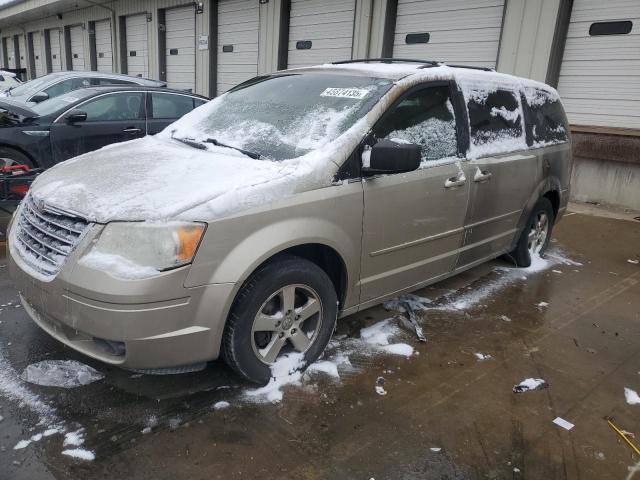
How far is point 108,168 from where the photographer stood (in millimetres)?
2871

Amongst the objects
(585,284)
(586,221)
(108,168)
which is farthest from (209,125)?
(586,221)

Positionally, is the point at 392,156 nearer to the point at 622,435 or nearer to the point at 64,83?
the point at 622,435

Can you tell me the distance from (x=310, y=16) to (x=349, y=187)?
36.0ft

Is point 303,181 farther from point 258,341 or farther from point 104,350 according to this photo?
point 104,350

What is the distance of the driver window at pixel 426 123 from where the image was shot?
10.5 ft

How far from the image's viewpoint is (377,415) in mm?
2678

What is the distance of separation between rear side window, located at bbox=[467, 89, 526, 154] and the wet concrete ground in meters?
1.40

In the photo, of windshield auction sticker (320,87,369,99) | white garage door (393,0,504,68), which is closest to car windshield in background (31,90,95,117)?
windshield auction sticker (320,87,369,99)

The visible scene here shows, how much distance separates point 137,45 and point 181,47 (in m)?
3.29

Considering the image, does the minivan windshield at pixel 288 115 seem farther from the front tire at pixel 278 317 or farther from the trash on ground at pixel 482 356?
the trash on ground at pixel 482 356

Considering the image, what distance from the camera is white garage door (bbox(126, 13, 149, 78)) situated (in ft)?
60.3

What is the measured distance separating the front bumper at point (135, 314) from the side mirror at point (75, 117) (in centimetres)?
444

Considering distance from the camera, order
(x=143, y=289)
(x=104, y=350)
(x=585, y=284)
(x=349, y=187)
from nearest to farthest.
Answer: (x=143, y=289) → (x=104, y=350) → (x=349, y=187) → (x=585, y=284)

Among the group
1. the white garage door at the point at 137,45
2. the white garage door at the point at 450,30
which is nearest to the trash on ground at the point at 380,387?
the white garage door at the point at 450,30
